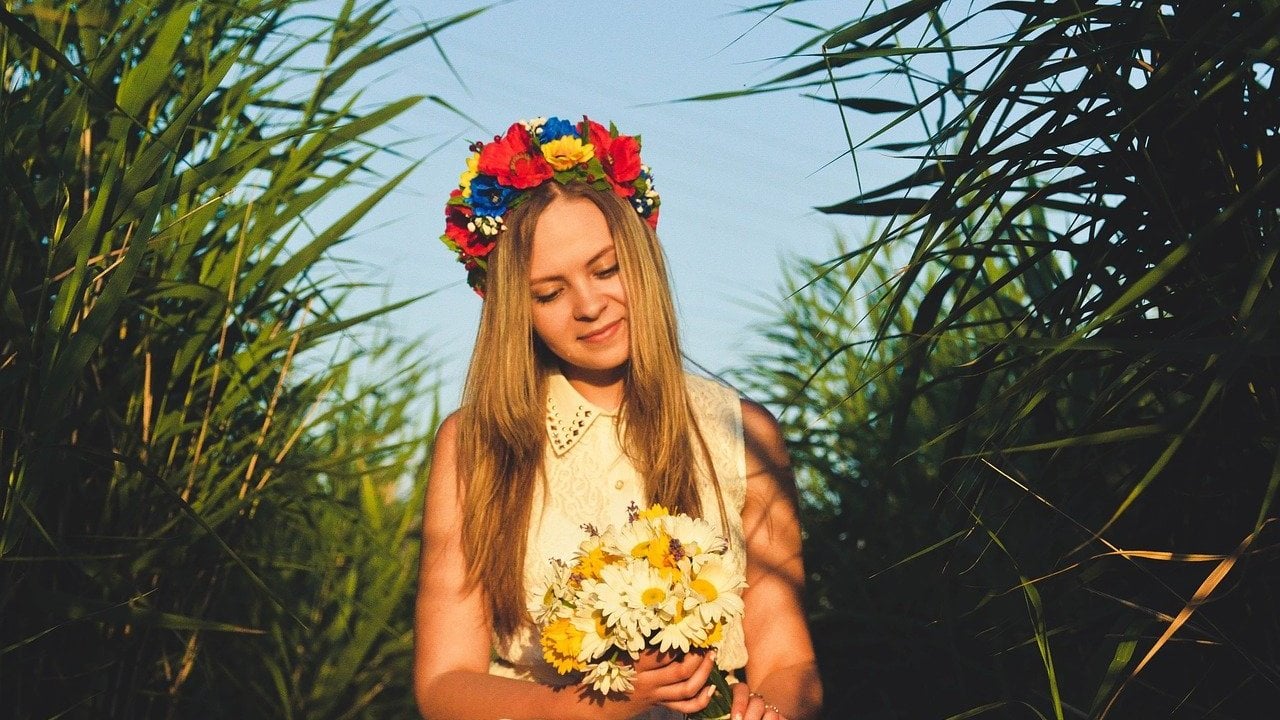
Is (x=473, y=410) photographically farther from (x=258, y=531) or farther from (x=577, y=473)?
(x=258, y=531)

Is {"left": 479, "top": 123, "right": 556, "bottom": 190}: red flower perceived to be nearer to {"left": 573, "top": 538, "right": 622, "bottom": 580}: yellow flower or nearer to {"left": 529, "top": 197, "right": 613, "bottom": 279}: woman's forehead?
{"left": 529, "top": 197, "right": 613, "bottom": 279}: woman's forehead

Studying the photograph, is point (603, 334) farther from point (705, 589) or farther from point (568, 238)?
point (705, 589)

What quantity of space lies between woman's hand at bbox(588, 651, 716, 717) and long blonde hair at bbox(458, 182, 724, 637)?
0.54 meters

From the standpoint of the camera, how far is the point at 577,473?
2.64 metres

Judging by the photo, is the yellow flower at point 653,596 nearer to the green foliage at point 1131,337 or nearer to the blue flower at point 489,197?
the green foliage at point 1131,337

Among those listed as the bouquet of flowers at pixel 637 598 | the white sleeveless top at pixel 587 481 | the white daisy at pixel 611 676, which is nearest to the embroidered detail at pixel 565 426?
the white sleeveless top at pixel 587 481

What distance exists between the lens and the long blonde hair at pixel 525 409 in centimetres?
254

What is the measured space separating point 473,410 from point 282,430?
1.55 feet

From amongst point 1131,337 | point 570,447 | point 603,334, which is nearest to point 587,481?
point 570,447

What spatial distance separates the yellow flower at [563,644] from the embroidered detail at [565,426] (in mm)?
699

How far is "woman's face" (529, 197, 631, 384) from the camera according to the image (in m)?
2.51

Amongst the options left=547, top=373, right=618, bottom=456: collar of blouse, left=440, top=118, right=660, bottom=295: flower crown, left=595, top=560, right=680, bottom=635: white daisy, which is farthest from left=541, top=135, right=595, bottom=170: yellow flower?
left=595, top=560, right=680, bottom=635: white daisy

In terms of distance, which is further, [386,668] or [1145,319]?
[386,668]

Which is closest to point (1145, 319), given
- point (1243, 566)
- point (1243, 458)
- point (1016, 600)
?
point (1243, 458)
